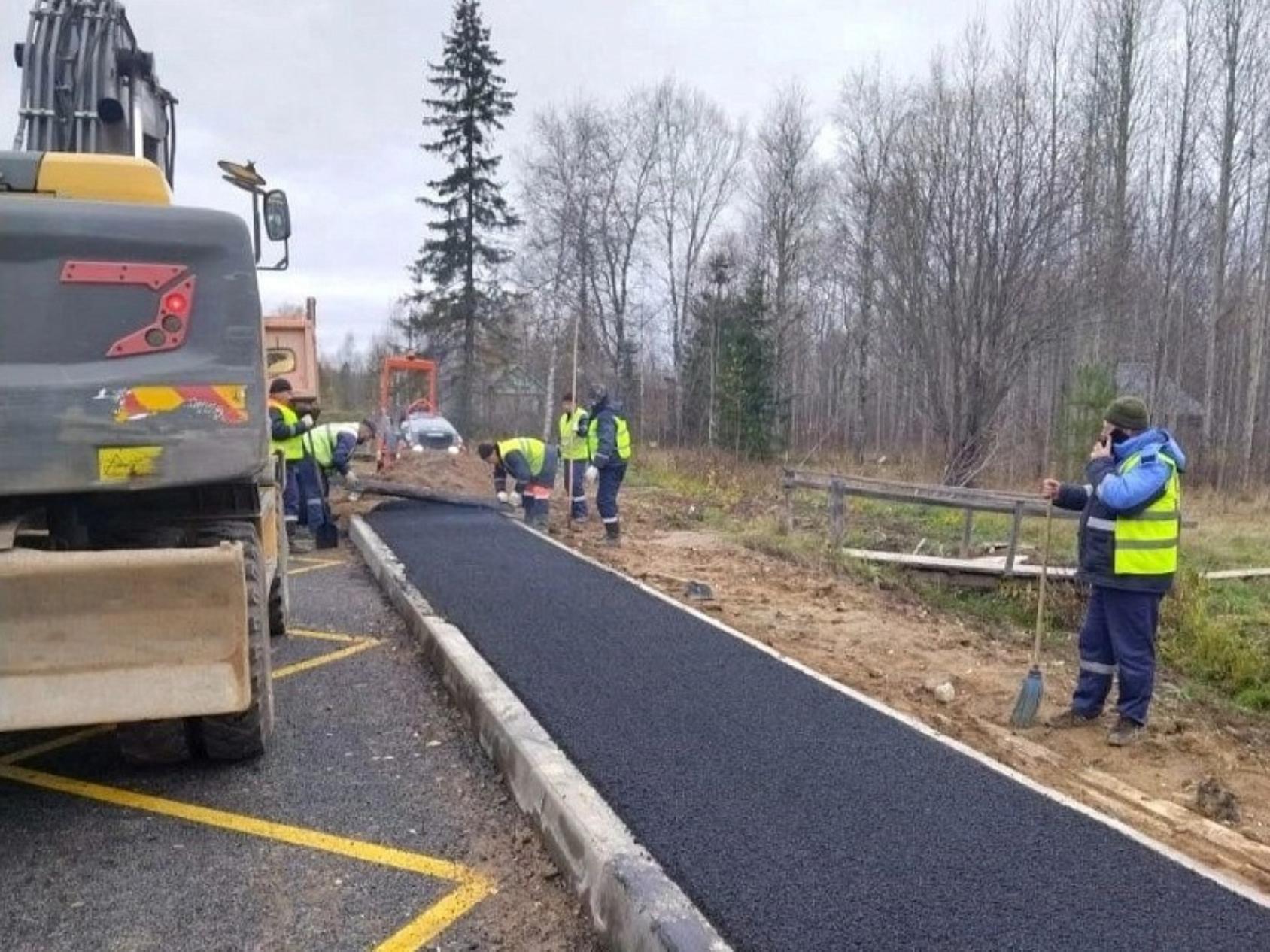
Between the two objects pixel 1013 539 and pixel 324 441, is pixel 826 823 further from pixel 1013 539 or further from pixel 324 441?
pixel 324 441

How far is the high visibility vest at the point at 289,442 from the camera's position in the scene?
9.46m

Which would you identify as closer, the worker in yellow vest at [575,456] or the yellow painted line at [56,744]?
the yellow painted line at [56,744]

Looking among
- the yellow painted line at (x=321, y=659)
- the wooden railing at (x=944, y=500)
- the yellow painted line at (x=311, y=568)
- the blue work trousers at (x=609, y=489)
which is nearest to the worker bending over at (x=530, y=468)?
the blue work trousers at (x=609, y=489)

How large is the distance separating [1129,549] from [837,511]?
6071mm

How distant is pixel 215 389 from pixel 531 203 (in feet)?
135

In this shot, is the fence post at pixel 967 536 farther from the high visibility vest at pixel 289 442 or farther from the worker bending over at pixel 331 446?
the high visibility vest at pixel 289 442

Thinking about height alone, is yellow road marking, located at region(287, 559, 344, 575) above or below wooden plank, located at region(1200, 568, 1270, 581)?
above

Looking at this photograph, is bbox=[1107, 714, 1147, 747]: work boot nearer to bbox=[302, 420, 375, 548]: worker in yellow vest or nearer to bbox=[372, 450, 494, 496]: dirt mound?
bbox=[302, 420, 375, 548]: worker in yellow vest

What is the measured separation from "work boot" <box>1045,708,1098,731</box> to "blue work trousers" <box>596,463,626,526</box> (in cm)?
643

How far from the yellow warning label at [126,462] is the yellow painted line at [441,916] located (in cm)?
180

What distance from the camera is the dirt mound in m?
14.1

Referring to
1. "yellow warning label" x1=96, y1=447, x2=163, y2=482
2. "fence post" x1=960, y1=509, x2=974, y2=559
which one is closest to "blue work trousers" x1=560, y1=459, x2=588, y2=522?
"fence post" x1=960, y1=509, x2=974, y2=559

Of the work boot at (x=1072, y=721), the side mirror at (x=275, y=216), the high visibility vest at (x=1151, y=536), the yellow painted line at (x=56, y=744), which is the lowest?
the work boot at (x=1072, y=721)

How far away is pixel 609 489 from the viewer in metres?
11.9
